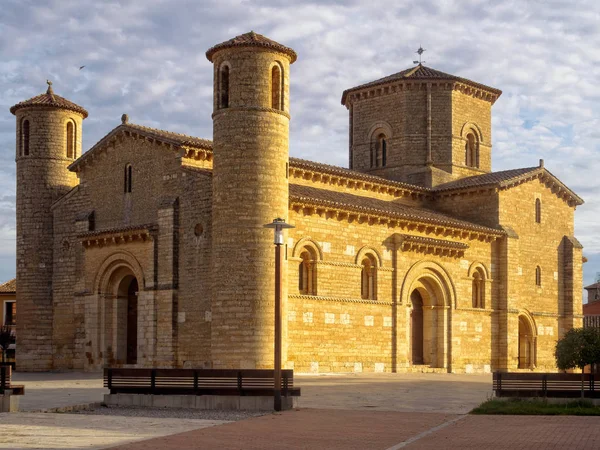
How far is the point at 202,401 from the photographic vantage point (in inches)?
872

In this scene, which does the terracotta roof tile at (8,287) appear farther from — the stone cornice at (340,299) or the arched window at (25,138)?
the stone cornice at (340,299)

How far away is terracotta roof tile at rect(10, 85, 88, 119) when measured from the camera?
4162 cm

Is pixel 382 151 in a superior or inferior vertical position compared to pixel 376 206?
superior

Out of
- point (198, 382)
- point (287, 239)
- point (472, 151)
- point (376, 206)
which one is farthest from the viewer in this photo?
point (472, 151)

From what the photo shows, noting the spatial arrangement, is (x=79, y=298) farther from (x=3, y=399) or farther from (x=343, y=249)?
(x=3, y=399)

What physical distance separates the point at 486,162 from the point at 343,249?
16227 mm

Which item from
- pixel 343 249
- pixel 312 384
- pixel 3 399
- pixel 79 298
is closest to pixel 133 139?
pixel 79 298

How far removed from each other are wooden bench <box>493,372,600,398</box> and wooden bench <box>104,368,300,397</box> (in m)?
5.12

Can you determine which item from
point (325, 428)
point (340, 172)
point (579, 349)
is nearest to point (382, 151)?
point (340, 172)

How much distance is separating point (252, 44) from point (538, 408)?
17.5 m

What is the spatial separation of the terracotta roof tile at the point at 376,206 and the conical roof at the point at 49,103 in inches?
450

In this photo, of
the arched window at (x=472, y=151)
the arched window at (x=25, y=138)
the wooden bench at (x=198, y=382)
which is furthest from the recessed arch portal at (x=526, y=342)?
the wooden bench at (x=198, y=382)

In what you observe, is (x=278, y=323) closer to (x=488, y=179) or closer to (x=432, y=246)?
(x=432, y=246)

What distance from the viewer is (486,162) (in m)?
50.0
